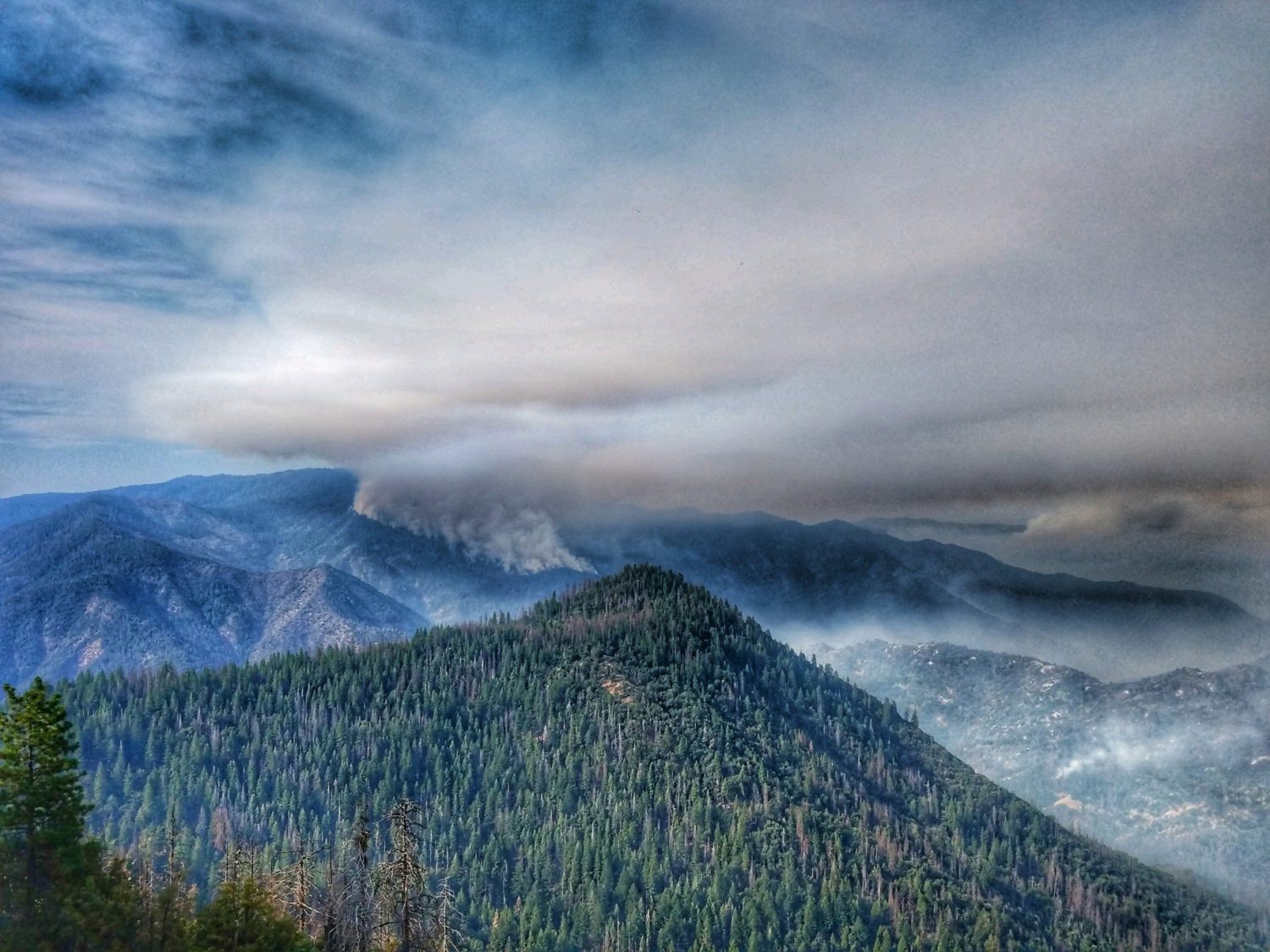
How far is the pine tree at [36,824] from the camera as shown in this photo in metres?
71.6

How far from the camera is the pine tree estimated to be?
7156 centimetres

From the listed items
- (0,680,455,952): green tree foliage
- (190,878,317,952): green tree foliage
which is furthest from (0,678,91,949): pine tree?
(190,878,317,952): green tree foliage

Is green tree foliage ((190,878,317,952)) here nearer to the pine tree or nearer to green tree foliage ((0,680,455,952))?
green tree foliage ((0,680,455,952))

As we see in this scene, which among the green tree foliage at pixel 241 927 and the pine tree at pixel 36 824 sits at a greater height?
the pine tree at pixel 36 824

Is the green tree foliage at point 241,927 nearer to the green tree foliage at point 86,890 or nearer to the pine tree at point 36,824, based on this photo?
the green tree foliage at point 86,890

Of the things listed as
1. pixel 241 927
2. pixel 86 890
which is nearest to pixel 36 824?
pixel 86 890

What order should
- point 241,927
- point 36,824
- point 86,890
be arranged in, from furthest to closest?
point 241,927 < point 86,890 < point 36,824

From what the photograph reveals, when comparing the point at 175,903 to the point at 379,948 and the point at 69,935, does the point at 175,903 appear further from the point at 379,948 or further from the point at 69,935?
the point at 379,948

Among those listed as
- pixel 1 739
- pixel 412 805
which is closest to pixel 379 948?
pixel 412 805

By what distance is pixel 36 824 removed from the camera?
7319cm

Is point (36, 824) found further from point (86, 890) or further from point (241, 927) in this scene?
point (241, 927)

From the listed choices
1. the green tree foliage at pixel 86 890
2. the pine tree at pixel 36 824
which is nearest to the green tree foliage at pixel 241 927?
the green tree foliage at pixel 86 890

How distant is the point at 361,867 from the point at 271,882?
48.1 m

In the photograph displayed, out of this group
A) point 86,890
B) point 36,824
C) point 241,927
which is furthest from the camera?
point 241,927
